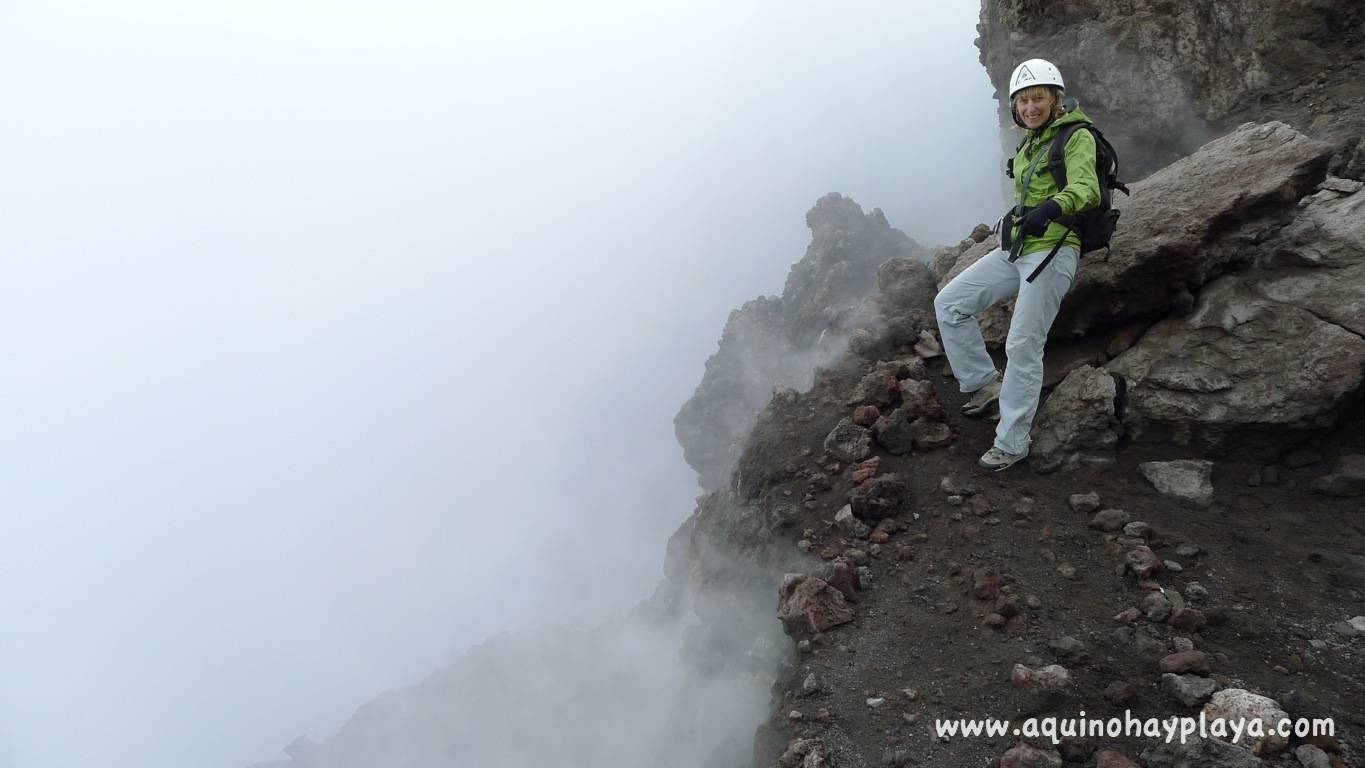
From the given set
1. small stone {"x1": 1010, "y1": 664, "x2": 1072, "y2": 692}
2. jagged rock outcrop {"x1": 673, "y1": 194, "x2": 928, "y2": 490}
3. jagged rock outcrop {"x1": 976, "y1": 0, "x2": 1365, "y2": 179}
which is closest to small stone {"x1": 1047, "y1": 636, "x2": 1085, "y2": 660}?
small stone {"x1": 1010, "y1": 664, "x2": 1072, "y2": 692}

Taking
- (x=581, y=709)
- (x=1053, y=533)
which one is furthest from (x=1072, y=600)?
(x=581, y=709)

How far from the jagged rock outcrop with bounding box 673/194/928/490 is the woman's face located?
2194 cm

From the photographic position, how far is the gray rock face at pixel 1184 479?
7341 millimetres

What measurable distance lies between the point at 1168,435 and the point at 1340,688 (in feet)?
11.3

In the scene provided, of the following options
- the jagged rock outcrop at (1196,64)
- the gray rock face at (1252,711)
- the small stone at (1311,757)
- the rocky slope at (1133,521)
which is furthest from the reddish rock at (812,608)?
the jagged rock outcrop at (1196,64)

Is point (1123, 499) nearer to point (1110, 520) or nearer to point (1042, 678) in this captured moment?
point (1110, 520)

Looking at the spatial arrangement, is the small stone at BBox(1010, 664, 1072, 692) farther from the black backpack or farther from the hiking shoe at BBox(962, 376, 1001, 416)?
the hiking shoe at BBox(962, 376, 1001, 416)

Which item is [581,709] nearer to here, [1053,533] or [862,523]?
[862,523]

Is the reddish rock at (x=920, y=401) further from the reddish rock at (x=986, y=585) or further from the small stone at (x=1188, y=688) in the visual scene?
the small stone at (x=1188, y=688)

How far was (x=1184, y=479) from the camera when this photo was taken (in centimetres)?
749

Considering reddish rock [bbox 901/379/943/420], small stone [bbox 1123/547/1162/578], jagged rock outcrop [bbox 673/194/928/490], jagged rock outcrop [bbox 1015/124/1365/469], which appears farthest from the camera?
jagged rock outcrop [bbox 673/194/928/490]

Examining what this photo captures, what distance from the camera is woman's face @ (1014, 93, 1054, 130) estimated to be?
7.20 m

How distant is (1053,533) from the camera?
7242 mm

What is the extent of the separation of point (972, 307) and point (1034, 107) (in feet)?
7.32
